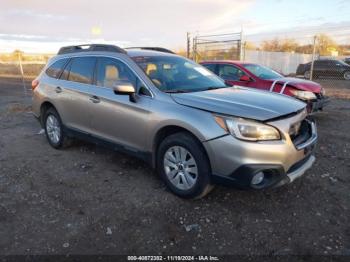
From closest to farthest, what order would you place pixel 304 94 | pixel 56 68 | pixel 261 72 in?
pixel 56 68 < pixel 304 94 < pixel 261 72

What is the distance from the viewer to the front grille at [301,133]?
11.6 feet

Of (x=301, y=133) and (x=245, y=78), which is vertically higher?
(x=245, y=78)

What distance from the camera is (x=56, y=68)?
5.74m

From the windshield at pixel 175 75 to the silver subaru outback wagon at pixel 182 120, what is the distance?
0.01 meters

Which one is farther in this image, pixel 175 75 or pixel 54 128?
pixel 54 128

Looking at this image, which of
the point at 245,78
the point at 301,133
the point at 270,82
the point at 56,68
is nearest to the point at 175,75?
the point at 301,133

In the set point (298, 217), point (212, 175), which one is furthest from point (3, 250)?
point (298, 217)

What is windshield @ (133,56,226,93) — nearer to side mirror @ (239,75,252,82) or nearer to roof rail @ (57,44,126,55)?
roof rail @ (57,44,126,55)

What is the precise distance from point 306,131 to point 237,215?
136cm

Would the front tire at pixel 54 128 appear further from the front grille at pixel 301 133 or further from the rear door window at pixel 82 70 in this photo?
the front grille at pixel 301 133

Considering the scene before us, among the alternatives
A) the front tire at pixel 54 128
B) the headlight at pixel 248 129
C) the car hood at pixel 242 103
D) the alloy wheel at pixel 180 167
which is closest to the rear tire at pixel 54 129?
the front tire at pixel 54 128

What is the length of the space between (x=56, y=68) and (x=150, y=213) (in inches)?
137

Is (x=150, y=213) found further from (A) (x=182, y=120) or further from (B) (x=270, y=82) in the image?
(B) (x=270, y=82)

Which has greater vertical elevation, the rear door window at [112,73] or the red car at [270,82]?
the rear door window at [112,73]
